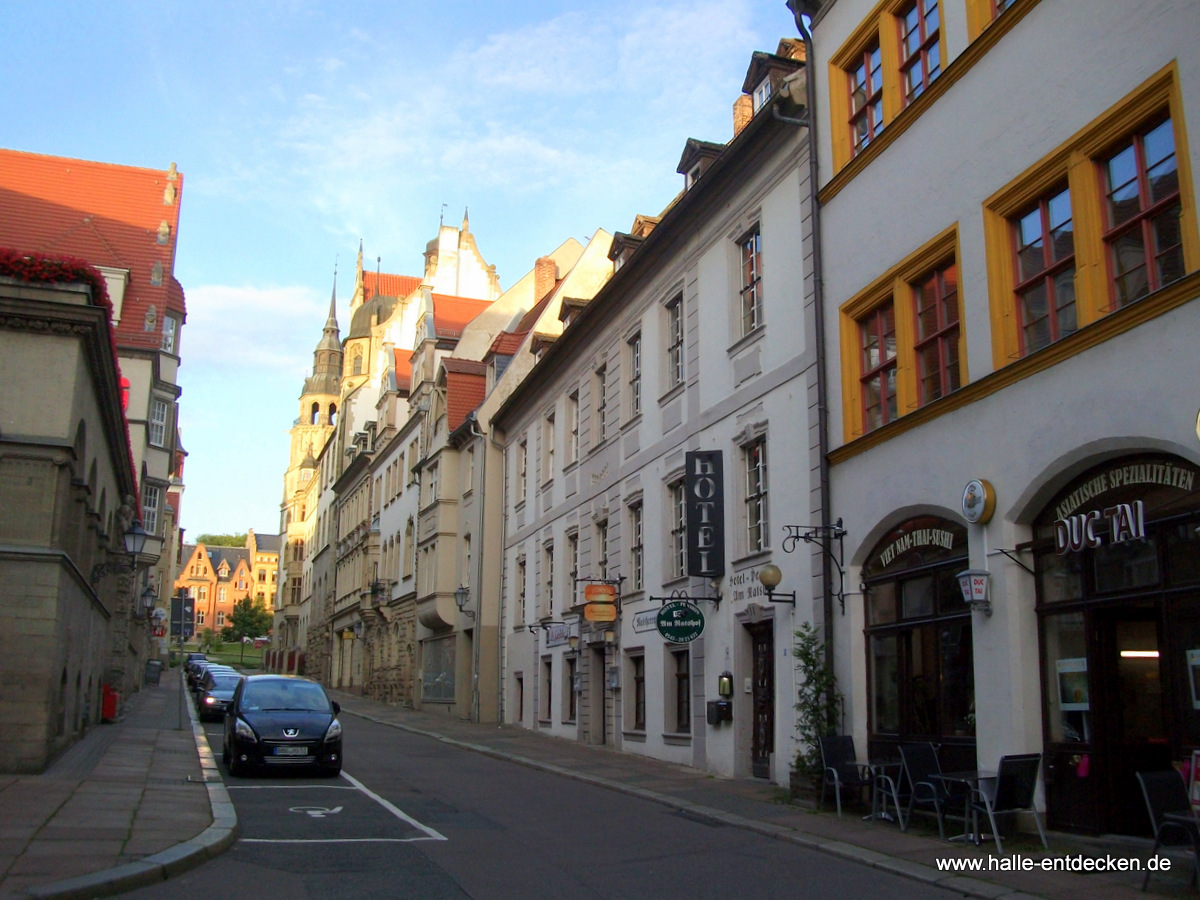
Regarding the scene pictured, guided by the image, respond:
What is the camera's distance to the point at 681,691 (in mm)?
21250

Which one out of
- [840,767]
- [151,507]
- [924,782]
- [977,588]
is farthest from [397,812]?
[151,507]

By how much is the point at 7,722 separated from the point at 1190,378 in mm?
14733

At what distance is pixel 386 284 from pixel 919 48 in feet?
273

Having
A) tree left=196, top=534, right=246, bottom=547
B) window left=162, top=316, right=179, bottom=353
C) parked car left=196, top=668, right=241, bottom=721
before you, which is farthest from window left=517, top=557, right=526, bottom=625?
tree left=196, top=534, right=246, bottom=547

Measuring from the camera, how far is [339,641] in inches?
2596

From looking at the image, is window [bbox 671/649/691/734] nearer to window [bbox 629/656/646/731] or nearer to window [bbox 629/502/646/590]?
window [bbox 629/656/646/731]

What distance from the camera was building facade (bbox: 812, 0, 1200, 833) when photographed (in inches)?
400

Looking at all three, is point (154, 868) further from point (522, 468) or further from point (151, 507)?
point (151, 507)

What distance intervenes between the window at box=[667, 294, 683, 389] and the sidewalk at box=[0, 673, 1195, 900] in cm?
738

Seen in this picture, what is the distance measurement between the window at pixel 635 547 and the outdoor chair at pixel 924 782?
11690 millimetres

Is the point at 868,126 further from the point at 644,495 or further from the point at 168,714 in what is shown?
the point at 168,714

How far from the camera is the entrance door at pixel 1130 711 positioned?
1022 cm

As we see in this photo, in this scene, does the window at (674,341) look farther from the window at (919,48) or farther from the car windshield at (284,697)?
the car windshield at (284,697)

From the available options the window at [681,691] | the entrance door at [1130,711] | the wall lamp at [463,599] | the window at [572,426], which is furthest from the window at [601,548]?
the entrance door at [1130,711]
